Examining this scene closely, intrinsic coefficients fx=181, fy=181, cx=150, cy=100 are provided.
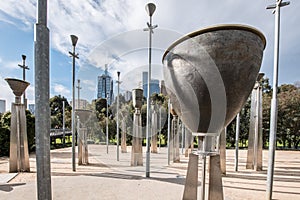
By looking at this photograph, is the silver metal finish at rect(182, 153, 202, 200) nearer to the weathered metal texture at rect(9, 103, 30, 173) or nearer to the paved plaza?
the paved plaza

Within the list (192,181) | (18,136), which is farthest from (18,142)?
(192,181)

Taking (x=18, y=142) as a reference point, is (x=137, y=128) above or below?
above

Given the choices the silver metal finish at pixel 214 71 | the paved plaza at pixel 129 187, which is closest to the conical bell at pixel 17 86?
the paved plaza at pixel 129 187

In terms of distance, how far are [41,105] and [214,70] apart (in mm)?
2504

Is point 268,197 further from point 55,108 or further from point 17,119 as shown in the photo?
point 55,108

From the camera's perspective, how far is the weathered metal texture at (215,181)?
330 cm

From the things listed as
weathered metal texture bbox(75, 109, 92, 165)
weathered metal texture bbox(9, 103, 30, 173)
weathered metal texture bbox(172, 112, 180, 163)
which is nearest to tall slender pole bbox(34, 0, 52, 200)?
weathered metal texture bbox(9, 103, 30, 173)

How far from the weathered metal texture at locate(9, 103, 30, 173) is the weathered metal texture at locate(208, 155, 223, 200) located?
772 centimetres

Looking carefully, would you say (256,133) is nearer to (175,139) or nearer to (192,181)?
(175,139)

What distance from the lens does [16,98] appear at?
24.9ft

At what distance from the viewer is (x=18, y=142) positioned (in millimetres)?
7602

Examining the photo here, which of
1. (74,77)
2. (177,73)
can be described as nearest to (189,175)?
(177,73)

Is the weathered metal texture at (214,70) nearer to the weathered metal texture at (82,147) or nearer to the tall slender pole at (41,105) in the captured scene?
the tall slender pole at (41,105)

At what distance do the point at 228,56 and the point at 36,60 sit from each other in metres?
2.68
